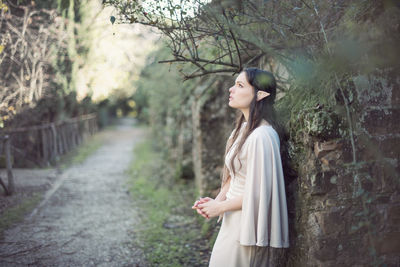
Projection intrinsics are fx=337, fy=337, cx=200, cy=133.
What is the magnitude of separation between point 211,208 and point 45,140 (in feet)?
29.4

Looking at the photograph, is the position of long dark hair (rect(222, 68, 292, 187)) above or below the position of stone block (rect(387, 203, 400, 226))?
above

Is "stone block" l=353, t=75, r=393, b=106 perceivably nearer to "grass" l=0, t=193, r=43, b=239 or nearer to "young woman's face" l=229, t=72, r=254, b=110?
"young woman's face" l=229, t=72, r=254, b=110

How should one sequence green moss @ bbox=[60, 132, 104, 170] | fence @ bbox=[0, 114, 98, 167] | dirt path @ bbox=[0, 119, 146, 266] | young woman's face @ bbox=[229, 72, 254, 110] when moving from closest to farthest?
1. young woman's face @ bbox=[229, 72, 254, 110]
2. dirt path @ bbox=[0, 119, 146, 266]
3. fence @ bbox=[0, 114, 98, 167]
4. green moss @ bbox=[60, 132, 104, 170]

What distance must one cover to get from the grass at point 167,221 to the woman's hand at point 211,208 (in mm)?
1844

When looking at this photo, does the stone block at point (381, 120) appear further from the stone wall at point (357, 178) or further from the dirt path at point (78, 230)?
the dirt path at point (78, 230)

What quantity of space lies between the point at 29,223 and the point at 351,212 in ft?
15.1

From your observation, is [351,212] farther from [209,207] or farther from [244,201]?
[209,207]

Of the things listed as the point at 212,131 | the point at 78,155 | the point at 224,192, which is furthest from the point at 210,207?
the point at 78,155

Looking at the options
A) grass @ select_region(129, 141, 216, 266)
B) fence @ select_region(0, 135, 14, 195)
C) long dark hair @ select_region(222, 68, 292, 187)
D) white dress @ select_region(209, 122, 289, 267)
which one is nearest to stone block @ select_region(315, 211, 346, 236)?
white dress @ select_region(209, 122, 289, 267)

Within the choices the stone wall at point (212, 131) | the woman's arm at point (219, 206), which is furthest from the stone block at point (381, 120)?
the stone wall at point (212, 131)

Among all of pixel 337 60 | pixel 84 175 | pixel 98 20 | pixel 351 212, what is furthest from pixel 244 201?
pixel 98 20

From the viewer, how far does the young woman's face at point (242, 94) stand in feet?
8.15

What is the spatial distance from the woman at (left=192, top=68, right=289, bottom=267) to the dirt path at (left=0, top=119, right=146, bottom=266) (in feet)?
6.94

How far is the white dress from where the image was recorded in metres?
2.18
